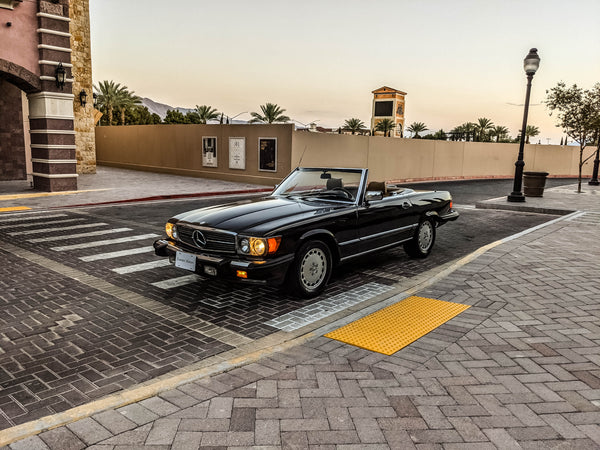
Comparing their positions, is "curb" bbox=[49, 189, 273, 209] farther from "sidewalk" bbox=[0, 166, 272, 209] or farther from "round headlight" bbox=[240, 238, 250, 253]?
"round headlight" bbox=[240, 238, 250, 253]

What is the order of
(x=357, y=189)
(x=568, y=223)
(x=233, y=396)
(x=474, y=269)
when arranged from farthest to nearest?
1. (x=568, y=223)
2. (x=474, y=269)
3. (x=357, y=189)
4. (x=233, y=396)

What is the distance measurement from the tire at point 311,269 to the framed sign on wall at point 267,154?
55.1 ft

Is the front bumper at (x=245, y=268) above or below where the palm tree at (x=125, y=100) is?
below

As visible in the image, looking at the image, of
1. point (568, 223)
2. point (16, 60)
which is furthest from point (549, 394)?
point (16, 60)

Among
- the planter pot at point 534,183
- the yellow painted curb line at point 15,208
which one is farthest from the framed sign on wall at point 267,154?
the yellow painted curb line at point 15,208

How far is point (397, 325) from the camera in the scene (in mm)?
4766

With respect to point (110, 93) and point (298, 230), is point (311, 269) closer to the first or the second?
point (298, 230)

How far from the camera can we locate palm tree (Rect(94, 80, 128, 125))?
2264 inches

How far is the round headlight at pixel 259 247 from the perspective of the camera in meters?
4.96

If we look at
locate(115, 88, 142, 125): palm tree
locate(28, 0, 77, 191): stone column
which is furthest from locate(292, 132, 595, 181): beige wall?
locate(115, 88, 142, 125): palm tree

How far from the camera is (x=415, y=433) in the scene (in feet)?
9.59

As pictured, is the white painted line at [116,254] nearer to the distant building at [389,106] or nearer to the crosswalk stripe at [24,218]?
the crosswalk stripe at [24,218]

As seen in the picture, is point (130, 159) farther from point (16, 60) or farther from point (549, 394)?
point (549, 394)

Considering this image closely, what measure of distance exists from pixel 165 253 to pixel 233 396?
281 centimetres
